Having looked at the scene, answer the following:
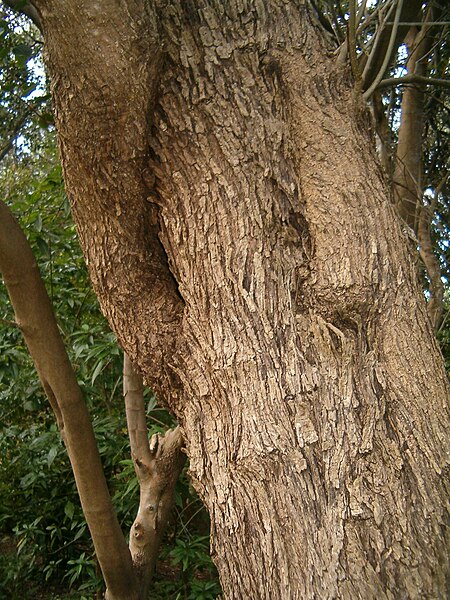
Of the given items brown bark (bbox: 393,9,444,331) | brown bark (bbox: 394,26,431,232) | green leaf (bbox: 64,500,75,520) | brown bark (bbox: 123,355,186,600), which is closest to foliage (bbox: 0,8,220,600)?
green leaf (bbox: 64,500,75,520)

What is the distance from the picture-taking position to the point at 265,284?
175cm

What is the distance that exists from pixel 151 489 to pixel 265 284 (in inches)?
63.8

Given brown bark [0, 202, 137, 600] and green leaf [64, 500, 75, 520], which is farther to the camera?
green leaf [64, 500, 75, 520]

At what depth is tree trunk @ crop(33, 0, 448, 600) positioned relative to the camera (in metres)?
1.57

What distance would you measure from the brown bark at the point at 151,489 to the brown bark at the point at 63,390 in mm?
138

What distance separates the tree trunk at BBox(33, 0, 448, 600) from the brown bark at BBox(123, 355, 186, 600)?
1090mm

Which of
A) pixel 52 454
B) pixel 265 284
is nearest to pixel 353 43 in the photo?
pixel 265 284

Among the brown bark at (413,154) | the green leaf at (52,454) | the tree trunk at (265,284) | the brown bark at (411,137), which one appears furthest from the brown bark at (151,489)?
the brown bark at (411,137)

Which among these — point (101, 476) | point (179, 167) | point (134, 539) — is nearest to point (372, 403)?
point (179, 167)

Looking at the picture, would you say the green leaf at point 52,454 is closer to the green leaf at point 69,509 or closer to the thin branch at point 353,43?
the green leaf at point 69,509

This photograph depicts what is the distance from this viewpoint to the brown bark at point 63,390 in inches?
96.6

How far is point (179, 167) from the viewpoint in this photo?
1.89 meters

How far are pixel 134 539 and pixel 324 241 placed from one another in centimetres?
188

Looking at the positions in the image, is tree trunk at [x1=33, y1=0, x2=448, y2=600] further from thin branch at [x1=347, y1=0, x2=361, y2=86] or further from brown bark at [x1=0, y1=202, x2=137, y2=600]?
brown bark at [x1=0, y1=202, x2=137, y2=600]
